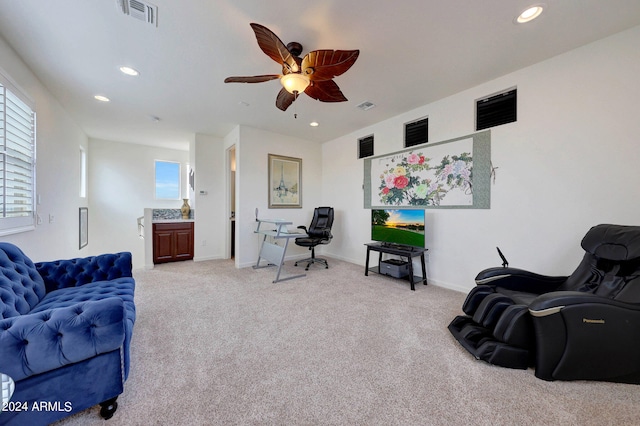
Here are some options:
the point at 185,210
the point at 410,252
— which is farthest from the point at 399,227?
the point at 185,210

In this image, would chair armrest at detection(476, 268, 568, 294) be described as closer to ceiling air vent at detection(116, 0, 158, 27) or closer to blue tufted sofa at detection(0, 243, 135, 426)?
blue tufted sofa at detection(0, 243, 135, 426)

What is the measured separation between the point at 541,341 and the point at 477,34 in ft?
8.27

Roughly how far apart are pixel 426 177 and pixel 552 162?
4.58 ft

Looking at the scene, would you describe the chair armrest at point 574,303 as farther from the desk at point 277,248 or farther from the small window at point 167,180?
the small window at point 167,180

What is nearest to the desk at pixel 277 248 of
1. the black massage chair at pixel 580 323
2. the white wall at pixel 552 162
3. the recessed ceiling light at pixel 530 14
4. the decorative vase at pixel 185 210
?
the decorative vase at pixel 185 210

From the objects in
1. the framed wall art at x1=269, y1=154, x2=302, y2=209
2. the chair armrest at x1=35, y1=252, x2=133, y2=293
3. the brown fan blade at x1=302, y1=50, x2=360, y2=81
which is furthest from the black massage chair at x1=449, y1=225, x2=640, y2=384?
the framed wall art at x1=269, y1=154, x2=302, y2=209

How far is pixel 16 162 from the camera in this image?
2230mm

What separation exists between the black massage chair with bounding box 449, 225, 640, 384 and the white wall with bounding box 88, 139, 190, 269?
662cm

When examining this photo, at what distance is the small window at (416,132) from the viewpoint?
3.64m

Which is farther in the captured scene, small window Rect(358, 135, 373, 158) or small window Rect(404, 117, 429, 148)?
small window Rect(358, 135, 373, 158)

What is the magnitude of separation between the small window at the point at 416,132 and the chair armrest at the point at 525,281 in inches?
87.0

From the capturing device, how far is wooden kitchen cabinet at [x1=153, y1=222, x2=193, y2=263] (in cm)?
462

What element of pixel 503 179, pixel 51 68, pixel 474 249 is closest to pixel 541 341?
pixel 474 249

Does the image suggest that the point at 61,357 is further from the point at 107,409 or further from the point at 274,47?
the point at 274,47
